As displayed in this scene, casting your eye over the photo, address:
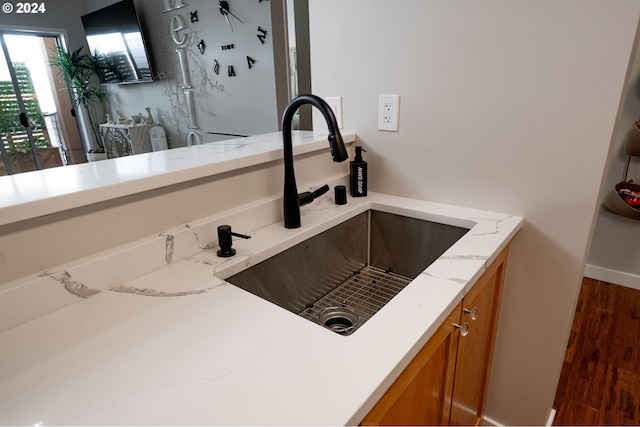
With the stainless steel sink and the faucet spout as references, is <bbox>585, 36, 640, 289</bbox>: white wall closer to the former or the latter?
the stainless steel sink

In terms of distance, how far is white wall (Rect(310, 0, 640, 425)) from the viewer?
0.94 m

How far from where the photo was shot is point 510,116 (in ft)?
3.46

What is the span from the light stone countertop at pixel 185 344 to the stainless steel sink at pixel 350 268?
14cm

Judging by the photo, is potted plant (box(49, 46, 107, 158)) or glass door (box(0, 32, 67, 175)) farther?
potted plant (box(49, 46, 107, 158))

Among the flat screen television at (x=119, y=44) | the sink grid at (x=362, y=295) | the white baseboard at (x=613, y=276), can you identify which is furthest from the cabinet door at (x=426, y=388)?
the flat screen television at (x=119, y=44)

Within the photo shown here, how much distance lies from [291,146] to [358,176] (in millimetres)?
378

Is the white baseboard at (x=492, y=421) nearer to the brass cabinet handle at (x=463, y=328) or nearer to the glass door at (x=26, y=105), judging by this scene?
Result: the brass cabinet handle at (x=463, y=328)

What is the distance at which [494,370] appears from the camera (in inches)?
51.3

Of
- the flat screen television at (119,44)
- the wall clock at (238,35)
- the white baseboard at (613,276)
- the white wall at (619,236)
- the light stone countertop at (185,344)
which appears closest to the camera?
the light stone countertop at (185,344)

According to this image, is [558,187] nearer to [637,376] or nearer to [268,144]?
[268,144]

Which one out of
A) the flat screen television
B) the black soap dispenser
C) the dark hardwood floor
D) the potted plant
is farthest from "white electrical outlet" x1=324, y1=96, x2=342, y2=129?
the potted plant

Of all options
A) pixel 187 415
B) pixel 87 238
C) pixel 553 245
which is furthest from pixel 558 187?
pixel 87 238

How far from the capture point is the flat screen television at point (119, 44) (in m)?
3.97

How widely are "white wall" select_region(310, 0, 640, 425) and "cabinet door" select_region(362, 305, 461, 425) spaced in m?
0.48
